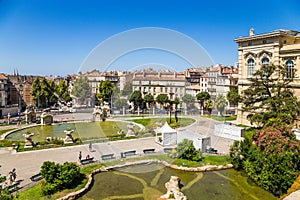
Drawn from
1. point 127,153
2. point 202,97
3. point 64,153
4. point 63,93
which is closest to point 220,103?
point 202,97

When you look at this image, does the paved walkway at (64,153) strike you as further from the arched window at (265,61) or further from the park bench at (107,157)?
the arched window at (265,61)

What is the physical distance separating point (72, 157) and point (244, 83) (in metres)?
20.9

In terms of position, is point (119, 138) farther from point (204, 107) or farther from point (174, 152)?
point (204, 107)

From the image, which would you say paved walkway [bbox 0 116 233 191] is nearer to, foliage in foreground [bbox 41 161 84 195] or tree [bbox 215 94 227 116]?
foliage in foreground [bbox 41 161 84 195]

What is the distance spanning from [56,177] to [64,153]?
→ 277 inches

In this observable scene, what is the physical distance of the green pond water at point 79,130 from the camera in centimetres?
2509

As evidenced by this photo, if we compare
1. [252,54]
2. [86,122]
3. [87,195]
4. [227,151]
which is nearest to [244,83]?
[252,54]

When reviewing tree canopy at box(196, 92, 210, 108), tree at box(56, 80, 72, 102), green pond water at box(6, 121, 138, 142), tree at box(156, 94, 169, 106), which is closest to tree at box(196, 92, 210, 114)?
tree canopy at box(196, 92, 210, 108)

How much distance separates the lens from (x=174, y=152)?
57.4ft

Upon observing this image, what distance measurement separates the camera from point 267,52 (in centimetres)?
2634

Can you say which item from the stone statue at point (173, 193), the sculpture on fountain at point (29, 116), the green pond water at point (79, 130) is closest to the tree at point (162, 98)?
the green pond water at point (79, 130)

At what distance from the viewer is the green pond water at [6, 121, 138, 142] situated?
2509 centimetres

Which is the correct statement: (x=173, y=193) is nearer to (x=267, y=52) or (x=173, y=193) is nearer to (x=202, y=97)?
(x=267, y=52)

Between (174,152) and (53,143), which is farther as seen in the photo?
(53,143)
